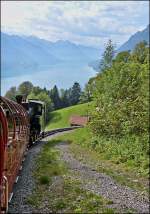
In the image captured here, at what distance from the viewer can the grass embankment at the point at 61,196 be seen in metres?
12.4

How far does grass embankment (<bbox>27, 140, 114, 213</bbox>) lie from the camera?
12.4 meters

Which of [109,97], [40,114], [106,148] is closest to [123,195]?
[106,148]

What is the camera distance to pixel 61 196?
45.3 feet

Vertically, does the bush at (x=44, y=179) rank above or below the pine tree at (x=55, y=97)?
below

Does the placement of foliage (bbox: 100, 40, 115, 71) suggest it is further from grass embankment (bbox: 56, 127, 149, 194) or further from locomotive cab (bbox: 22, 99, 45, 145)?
grass embankment (bbox: 56, 127, 149, 194)

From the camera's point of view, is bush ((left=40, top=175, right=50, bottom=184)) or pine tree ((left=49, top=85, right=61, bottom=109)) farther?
pine tree ((left=49, top=85, right=61, bottom=109))

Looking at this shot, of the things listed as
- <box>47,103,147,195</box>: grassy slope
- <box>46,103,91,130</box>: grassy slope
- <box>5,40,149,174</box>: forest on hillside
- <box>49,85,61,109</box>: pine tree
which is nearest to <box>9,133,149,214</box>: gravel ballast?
<box>47,103,147,195</box>: grassy slope

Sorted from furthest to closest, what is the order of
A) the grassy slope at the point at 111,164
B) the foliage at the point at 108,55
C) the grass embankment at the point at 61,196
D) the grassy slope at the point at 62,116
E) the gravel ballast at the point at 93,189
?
1. the grassy slope at the point at 62,116
2. the foliage at the point at 108,55
3. the grassy slope at the point at 111,164
4. the gravel ballast at the point at 93,189
5. the grass embankment at the point at 61,196

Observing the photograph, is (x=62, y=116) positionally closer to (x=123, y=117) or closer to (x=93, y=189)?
(x=123, y=117)

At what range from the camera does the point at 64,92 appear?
122875 mm

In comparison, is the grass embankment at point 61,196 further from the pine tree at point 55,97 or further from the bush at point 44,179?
the pine tree at point 55,97

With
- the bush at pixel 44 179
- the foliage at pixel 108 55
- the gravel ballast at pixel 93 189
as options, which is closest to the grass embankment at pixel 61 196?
the bush at pixel 44 179

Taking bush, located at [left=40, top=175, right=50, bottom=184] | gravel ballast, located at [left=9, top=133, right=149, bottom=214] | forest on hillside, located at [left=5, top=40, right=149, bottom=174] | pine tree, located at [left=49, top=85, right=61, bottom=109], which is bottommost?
gravel ballast, located at [left=9, top=133, right=149, bottom=214]

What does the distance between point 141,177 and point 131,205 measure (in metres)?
6.10
